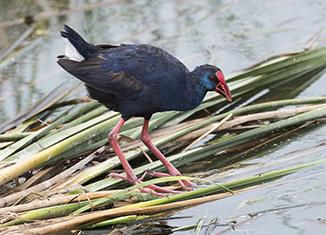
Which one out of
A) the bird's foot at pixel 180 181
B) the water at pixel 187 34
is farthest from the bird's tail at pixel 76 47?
the water at pixel 187 34

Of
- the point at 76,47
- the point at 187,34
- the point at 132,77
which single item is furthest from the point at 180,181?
the point at 187,34

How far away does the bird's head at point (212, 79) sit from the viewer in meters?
4.77

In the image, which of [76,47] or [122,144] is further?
[122,144]

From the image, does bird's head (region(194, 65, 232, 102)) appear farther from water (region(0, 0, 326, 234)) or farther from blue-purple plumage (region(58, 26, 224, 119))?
water (region(0, 0, 326, 234))

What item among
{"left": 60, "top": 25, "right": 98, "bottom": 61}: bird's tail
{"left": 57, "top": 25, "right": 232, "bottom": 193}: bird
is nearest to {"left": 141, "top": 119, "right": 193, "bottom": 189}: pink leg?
{"left": 57, "top": 25, "right": 232, "bottom": 193}: bird

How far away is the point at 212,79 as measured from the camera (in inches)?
188

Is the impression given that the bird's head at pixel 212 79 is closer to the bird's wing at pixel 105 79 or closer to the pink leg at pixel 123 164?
the bird's wing at pixel 105 79

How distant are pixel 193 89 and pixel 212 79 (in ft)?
0.39

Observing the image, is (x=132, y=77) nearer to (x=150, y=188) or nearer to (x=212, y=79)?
(x=212, y=79)

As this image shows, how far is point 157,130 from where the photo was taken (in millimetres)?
5293

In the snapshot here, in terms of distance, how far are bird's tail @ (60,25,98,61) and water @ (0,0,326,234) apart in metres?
1.09

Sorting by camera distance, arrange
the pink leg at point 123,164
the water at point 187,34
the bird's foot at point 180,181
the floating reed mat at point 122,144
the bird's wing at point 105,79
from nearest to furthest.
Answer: the floating reed mat at point 122,144
the pink leg at point 123,164
the bird's foot at point 180,181
the bird's wing at point 105,79
the water at point 187,34

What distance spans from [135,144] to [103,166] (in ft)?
1.34

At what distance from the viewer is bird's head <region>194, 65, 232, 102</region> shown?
15.6ft
